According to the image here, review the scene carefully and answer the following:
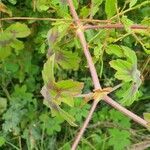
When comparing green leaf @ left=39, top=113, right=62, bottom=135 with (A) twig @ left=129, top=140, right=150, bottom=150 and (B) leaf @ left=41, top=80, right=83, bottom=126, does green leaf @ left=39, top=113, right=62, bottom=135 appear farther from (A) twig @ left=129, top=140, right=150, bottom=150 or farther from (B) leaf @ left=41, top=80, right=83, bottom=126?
(B) leaf @ left=41, top=80, right=83, bottom=126

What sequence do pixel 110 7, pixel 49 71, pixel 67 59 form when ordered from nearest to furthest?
pixel 49 71, pixel 110 7, pixel 67 59

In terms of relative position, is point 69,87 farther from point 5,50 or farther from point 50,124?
point 50,124

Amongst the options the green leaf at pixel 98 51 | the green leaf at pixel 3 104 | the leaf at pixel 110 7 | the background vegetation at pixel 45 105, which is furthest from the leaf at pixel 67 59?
the green leaf at pixel 3 104

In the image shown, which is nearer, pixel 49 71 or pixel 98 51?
pixel 49 71

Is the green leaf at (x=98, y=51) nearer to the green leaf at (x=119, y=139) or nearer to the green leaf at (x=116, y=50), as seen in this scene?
the green leaf at (x=116, y=50)

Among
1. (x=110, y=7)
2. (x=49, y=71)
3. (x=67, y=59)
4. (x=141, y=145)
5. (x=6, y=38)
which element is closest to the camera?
(x=49, y=71)

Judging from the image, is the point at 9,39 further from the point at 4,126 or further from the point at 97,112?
the point at 97,112

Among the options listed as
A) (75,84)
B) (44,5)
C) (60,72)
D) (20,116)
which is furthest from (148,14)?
(75,84)

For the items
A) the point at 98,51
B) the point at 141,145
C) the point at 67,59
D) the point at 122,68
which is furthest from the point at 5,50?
the point at 141,145
